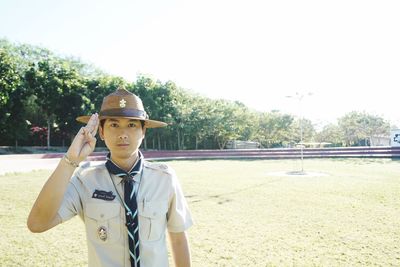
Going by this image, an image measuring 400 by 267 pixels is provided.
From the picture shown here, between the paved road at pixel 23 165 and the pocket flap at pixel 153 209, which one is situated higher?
the pocket flap at pixel 153 209

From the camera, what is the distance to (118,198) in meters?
1.88

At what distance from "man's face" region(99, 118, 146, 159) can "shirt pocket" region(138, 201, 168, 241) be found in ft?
1.03

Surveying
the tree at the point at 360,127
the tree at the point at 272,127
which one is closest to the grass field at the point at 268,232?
the tree at the point at 272,127

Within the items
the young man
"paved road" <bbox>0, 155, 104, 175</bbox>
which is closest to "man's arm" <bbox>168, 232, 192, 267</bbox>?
the young man

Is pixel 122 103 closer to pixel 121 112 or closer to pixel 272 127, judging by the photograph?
pixel 121 112

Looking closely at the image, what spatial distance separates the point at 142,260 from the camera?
6.02 feet

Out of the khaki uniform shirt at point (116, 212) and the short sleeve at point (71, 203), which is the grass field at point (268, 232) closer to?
the khaki uniform shirt at point (116, 212)

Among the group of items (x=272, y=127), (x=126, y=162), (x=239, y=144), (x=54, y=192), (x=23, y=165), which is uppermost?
(x=272, y=127)

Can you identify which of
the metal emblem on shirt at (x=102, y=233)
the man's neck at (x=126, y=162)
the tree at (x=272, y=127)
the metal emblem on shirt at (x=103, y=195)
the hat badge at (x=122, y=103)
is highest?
the tree at (x=272, y=127)

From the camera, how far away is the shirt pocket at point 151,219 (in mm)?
1864

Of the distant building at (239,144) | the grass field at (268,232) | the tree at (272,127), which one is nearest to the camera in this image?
the grass field at (268,232)

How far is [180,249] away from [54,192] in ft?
2.75

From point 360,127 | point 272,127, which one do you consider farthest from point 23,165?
point 360,127

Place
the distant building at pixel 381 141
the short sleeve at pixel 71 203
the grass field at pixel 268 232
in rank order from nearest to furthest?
1. the short sleeve at pixel 71 203
2. the grass field at pixel 268 232
3. the distant building at pixel 381 141
